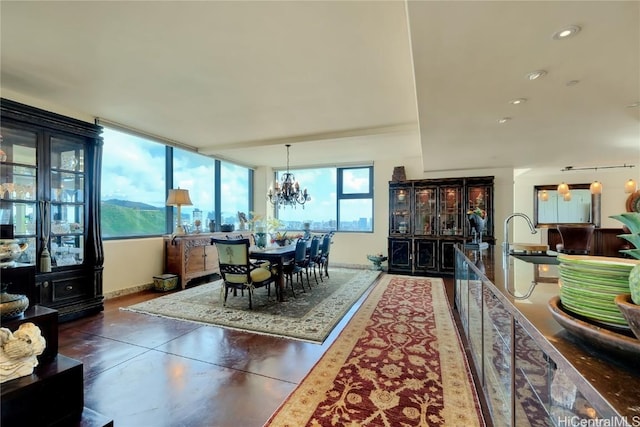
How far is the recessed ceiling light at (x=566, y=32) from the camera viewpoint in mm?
1683

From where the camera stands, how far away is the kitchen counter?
57 centimetres

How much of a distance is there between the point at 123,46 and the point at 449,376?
3840mm

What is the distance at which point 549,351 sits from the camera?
802 mm

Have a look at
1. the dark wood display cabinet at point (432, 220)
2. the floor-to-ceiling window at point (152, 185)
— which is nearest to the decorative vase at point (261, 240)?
the floor-to-ceiling window at point (152, 185)

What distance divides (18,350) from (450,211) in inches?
263

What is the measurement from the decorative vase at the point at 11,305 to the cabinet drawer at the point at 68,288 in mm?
2140

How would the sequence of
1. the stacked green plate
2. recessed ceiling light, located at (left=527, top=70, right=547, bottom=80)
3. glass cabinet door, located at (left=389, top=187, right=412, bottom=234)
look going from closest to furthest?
the stacked green plate, recessed ceiling light, located at (left=527, top=70, right=547, bottom=80), glass cabinet door, located at (left=389, top=187, right=412, bottom=234)

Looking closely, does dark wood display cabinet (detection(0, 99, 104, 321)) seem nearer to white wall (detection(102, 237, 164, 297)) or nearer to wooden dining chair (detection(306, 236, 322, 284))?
white wall (detection(102, 237, 164, 297))

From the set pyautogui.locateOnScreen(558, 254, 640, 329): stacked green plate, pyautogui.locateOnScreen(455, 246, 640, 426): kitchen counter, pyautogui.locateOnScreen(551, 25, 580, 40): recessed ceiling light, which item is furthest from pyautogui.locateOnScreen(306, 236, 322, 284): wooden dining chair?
pyautogui.locateOnScreen(558, 254, 640, 329): stacked green plate

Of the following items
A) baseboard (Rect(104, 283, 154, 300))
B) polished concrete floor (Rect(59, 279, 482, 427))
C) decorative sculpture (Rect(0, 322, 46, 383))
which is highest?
decorative sculpture (Rect(0, 322, 46, 383))

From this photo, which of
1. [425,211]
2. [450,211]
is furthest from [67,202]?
[450,211]

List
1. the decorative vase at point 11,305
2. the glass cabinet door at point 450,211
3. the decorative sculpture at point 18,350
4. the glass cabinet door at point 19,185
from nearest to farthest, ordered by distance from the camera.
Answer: the decorative sculpture at point 18,350, the decorative vase at point 11,305, the glass cabinet door at point 19,185, the glass cabinet door at point 450,211

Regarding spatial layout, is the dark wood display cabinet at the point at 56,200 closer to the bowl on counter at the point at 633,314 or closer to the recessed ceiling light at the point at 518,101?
the bowl on counter at the point at 633,314

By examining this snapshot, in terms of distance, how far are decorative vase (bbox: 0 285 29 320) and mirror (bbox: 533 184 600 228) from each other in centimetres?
968
